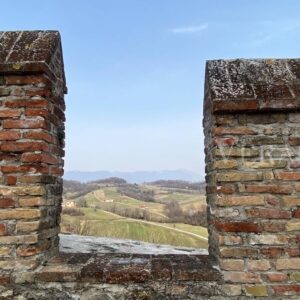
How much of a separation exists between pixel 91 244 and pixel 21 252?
180 centimetres

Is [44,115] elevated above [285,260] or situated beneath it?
elevated above

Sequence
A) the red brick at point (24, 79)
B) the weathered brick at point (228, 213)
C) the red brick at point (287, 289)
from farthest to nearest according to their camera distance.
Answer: the red brick at point (24, 79)
the weathered brick at point (228, 213)
the red brick at point (287, 289)

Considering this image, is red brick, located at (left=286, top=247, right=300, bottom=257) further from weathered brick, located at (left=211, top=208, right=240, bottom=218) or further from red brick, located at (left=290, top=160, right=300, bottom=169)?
red brick, located at (left=290, top=160, right=300, bottom=169)

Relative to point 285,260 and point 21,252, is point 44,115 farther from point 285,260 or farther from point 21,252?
point 285,260

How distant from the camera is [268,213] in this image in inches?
117

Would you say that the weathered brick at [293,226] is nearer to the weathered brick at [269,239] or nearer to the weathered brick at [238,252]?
the weathered brick at [269,239]

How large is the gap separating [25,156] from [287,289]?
8.13ft

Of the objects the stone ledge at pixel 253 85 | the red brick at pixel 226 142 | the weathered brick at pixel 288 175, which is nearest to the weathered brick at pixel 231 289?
the weathered brick at pixel 288 175

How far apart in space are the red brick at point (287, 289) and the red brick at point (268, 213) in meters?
0.56

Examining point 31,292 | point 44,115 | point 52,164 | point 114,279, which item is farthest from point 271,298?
point 44,115

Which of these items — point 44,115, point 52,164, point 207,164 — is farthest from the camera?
point 207,164

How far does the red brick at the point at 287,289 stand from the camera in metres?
2.89

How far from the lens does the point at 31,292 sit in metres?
2.99

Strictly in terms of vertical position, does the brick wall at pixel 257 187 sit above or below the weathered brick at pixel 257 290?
above
